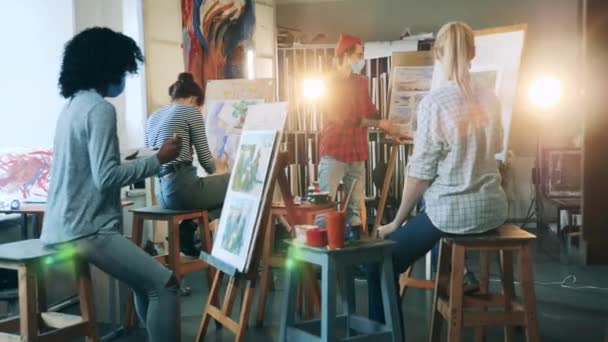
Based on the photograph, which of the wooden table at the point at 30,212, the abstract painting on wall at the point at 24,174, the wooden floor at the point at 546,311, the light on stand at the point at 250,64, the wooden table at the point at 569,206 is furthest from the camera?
the light on stand at the point at 250,64

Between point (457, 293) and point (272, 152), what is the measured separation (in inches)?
34.8

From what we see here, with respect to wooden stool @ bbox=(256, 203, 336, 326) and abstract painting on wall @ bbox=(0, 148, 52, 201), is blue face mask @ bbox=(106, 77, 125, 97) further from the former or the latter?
abstract painting on wall @ bbox=(0, 148, 52, 201)

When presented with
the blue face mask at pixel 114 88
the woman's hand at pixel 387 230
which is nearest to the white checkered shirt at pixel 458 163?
the woman's hand at pixel 387 230

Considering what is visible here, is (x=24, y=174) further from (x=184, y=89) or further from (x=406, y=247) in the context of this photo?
(x=406, y=247)

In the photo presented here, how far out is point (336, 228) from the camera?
86.6 inches

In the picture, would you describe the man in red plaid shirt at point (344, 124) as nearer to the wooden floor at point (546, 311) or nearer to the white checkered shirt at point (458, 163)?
the wooden floor at point (546, 311)

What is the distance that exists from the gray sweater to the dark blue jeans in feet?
3.08

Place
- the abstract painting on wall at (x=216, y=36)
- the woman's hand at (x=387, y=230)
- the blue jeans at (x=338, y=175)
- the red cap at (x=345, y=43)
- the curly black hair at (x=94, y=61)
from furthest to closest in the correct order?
1. the abstract painting on wall at (x=216, y=36)
2. the blue jeans at (x=338, y=175)
3. the red cap at (x=345, y=43)
4. the woman's hand at (x=387, y=230)
5. the curly black hair at (x=94, y=61)

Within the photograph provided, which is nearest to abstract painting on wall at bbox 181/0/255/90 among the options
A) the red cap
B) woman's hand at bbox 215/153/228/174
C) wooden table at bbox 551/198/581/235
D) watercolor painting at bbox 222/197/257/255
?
woman's hand at bbox 215/153/228/174

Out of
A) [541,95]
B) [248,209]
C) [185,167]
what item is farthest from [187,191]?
[541,95]

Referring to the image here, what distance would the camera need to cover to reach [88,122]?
2117 mm

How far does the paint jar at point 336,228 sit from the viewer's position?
7.20 ft

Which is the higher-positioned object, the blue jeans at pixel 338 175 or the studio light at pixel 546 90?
the studio light at pixel 546 90

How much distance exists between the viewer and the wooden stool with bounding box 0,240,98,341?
212 centimetres
